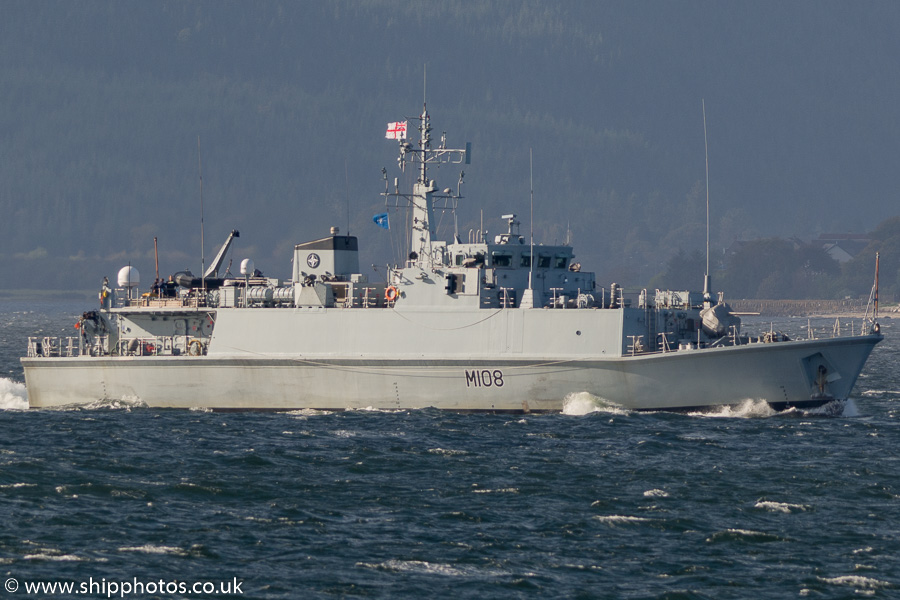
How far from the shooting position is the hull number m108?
28422 millimetres

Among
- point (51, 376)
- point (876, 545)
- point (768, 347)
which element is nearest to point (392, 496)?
point (876, 545)

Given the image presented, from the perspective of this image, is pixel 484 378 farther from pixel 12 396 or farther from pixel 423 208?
pixel 12 396

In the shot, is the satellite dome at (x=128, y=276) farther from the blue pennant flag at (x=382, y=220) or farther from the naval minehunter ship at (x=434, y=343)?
the blue pennant flag at (x=382, y=220)

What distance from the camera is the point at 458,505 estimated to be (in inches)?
776

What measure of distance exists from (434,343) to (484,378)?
62.1 inches

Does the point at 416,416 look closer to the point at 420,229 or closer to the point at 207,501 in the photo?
the point at 420,229

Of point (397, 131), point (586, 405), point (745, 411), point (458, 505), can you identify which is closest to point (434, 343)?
point (586, 405)

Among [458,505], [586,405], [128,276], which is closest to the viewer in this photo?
[458,505]

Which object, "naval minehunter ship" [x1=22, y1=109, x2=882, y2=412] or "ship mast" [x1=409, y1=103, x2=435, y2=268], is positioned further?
"ship mast" [x1=409, y1=103, x2=435, y2=268]

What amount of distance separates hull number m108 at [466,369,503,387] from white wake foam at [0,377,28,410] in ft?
46.7

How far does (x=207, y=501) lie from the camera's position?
20.2 meters

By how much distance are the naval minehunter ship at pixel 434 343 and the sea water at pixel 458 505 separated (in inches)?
30.9

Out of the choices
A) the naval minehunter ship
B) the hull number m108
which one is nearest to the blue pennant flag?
the naval minehunter ship

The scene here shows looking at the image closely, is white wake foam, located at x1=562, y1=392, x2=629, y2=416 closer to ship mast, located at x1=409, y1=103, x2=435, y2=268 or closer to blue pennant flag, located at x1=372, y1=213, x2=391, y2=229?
ship mast, located at x1=409, y1=103, x2=435, y2=268
